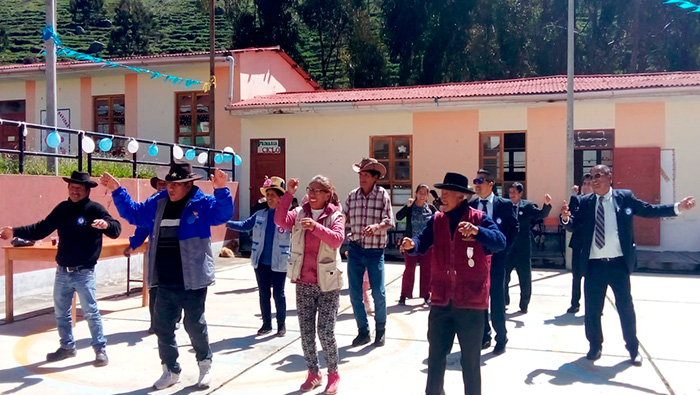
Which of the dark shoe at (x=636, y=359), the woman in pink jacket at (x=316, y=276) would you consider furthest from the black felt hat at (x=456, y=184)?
the dark shoe at (x=636, y=359)

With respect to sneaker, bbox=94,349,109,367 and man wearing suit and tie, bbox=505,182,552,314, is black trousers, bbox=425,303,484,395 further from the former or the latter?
man wearing suit and tie, bbox=505,182,552,314

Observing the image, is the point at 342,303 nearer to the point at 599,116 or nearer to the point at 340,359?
the point at 340,359

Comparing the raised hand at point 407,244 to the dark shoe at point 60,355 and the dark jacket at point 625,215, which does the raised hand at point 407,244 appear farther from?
the dark shoe at point 60,355

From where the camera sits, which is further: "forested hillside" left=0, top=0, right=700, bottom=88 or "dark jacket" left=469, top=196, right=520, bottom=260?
"forested hillside" left=0, top=0, right=700, bottom=88

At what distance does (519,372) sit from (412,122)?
10.8 meters

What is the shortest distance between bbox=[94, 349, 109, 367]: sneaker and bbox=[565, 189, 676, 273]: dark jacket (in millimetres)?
4520

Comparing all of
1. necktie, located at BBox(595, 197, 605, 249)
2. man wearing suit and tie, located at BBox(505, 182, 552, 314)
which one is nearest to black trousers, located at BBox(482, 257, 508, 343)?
necktie, located at BBox(595, 197, 605, 249)

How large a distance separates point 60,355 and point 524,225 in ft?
17.4

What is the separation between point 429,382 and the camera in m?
4.27

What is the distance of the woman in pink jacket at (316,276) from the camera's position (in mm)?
4711

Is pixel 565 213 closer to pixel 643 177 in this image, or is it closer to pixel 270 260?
pixel 270 260

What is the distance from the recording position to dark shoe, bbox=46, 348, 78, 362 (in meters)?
5.56

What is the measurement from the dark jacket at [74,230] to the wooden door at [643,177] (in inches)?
472

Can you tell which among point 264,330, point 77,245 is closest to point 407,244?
point 264,330
